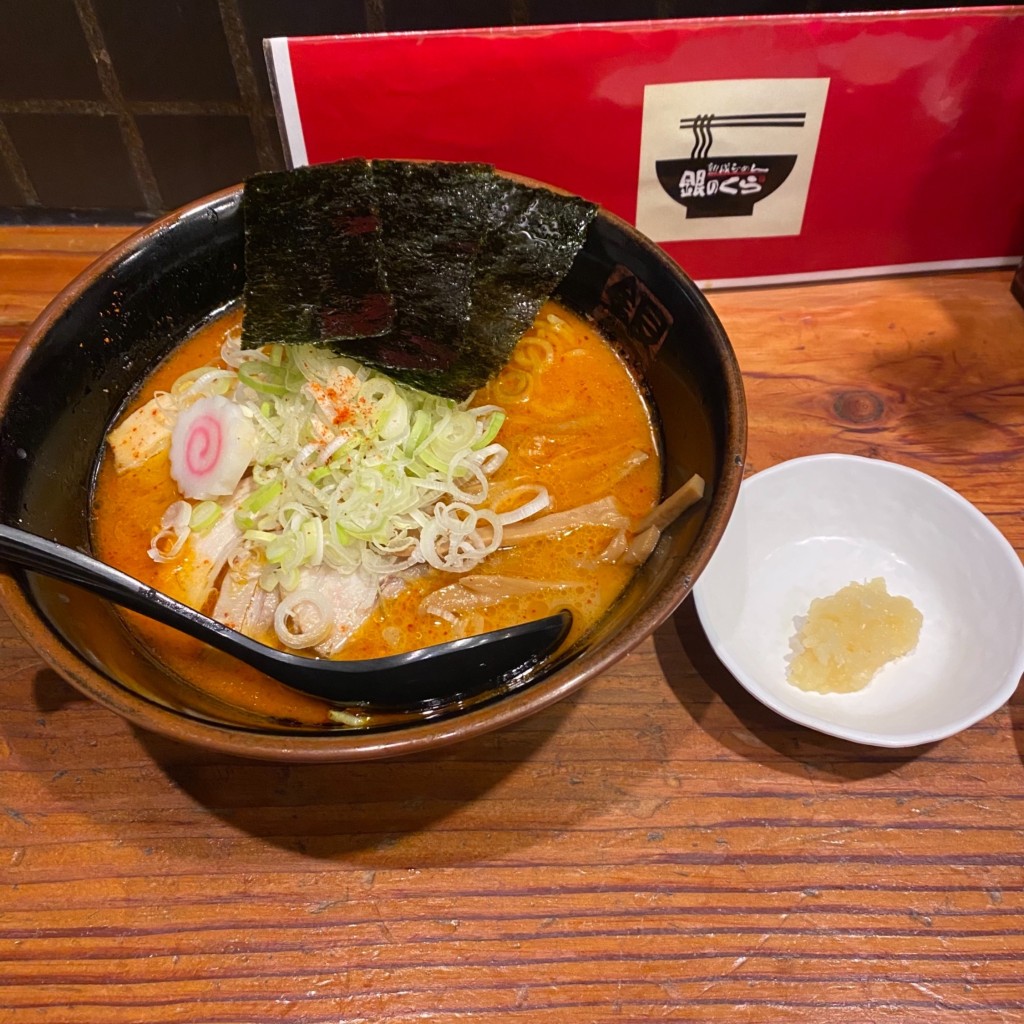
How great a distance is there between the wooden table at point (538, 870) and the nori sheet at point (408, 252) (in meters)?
0.63

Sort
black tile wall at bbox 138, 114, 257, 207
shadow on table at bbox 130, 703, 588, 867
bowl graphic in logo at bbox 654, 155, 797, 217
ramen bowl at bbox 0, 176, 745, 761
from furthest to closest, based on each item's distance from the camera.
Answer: black tile wall at bbox 138, 114, 257, 207 → bowl graphic in logo at bbox 654, 155, 797, 217 → shadow on table at bbox 130, 703, 588, 867 → ramen bowl at bbox 0, 176, 745, 761

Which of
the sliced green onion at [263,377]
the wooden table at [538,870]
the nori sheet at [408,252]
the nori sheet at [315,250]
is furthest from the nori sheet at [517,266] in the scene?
the wooden table at [538,870]

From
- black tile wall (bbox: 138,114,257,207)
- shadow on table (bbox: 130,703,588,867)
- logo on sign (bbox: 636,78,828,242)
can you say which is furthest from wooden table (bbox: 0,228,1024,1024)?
black tile wall (bbox: 138,114,257,207)

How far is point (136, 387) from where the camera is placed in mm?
1462

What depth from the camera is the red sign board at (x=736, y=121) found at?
1.54 m

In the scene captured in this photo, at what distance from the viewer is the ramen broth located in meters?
1.21

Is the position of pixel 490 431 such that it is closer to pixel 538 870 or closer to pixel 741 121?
pixel 538 870

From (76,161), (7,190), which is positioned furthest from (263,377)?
(7,190)

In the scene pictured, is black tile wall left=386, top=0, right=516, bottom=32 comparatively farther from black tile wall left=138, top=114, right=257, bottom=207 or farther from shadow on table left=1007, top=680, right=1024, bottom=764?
shadow on table left=1007, top=680, right=1024, bottom=764

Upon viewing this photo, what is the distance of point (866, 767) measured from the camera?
122 cm

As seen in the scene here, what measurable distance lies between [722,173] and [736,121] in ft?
Answer: 0.35

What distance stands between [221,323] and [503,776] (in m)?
1.01

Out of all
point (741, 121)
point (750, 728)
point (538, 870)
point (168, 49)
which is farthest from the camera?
point (168, 49)

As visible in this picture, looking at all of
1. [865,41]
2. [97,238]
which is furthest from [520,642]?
[97,238]
